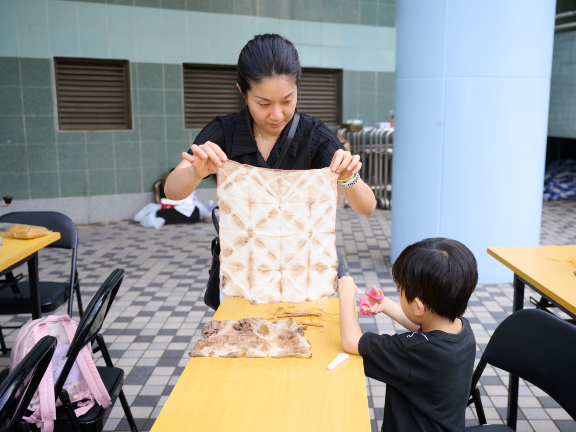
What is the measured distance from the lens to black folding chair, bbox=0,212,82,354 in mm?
3125

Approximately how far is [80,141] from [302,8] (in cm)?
431

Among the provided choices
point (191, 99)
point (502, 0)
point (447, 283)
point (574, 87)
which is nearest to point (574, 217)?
point (574, 87)

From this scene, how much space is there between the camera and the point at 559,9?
9992 millimetres

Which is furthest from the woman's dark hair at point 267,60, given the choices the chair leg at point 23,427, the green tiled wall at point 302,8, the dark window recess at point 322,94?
the dark window recess at point 322,94

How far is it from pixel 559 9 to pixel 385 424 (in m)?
10.8

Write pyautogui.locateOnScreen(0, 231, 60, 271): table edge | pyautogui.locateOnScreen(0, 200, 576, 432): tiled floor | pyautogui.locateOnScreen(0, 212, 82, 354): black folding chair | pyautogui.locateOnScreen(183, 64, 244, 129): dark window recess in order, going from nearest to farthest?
1. pyautogui.locateOnScreen(0, 231, 60, 271): table edge
2. pyautogui.locateOnScreen(0, 200, 576, 432): tiled floor
3. pyautogui.locateOnScreen(0, 212, 82, 354): black folding chair
4. pyautogui.locateOnScreen(183, 64, 244, 129): dark window recess

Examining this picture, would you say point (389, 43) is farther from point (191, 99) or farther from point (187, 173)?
point (187, 173)

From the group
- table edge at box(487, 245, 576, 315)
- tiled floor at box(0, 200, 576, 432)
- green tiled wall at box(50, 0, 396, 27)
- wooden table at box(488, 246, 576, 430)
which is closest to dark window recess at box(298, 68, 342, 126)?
green tiled wall at box(50, 0, 396, 27)

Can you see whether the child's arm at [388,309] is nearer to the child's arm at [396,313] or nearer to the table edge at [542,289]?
the child's arm at [396,313]

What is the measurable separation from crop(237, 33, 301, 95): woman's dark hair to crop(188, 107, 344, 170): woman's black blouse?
235mm

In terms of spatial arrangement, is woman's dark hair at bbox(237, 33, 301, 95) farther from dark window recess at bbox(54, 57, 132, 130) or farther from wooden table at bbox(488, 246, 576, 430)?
dark window recess at bbox(54, 57, 132, 130)

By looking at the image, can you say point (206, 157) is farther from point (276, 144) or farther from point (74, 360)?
point (74, 360)

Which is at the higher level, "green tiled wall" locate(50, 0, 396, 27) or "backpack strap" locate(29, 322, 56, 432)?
"green tiled wall" locate(50, 0, 396, 27)

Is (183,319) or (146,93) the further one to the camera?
(146,93)
